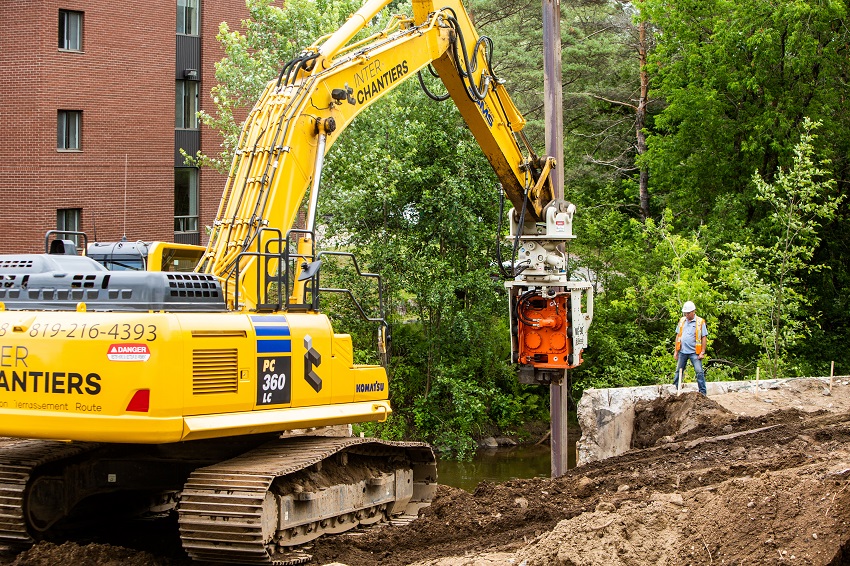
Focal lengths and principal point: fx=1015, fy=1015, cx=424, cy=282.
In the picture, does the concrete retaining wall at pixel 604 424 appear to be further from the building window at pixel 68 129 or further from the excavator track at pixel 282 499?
the building window at pixel 68 129

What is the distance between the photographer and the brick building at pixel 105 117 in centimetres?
2391

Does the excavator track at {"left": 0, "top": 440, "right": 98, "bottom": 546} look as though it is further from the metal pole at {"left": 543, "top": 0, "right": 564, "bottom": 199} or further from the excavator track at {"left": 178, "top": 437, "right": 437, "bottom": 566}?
the metal pole at {"left": 543, "top": 0, "right": 564, "bottom": 199}

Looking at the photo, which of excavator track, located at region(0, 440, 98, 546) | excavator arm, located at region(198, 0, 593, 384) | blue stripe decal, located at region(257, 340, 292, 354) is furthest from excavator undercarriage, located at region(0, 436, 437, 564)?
excavator arm, located at region(198, 0, 593, 384)

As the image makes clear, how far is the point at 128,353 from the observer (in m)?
7.25

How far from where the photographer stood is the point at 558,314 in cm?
1308

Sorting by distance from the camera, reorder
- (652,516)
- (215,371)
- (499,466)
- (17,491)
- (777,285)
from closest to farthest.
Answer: (652,516), (215,371), (17,491), (777,285), (499,466)

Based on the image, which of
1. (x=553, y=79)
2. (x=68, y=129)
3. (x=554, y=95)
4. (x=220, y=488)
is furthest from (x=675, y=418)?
(x=68, y=129)

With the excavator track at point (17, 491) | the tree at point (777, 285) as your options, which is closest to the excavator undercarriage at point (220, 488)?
the excavator track at point (17, 491)

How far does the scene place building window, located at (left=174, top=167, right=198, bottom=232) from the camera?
88.4ft

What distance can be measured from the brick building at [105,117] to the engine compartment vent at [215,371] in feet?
54.7

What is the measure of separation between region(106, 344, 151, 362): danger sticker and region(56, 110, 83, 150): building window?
18.8 meters

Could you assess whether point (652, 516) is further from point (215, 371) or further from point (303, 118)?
point (303, 118)

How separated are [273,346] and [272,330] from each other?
0.13 meters

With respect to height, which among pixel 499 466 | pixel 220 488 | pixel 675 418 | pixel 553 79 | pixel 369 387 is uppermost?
pixel 553 79
